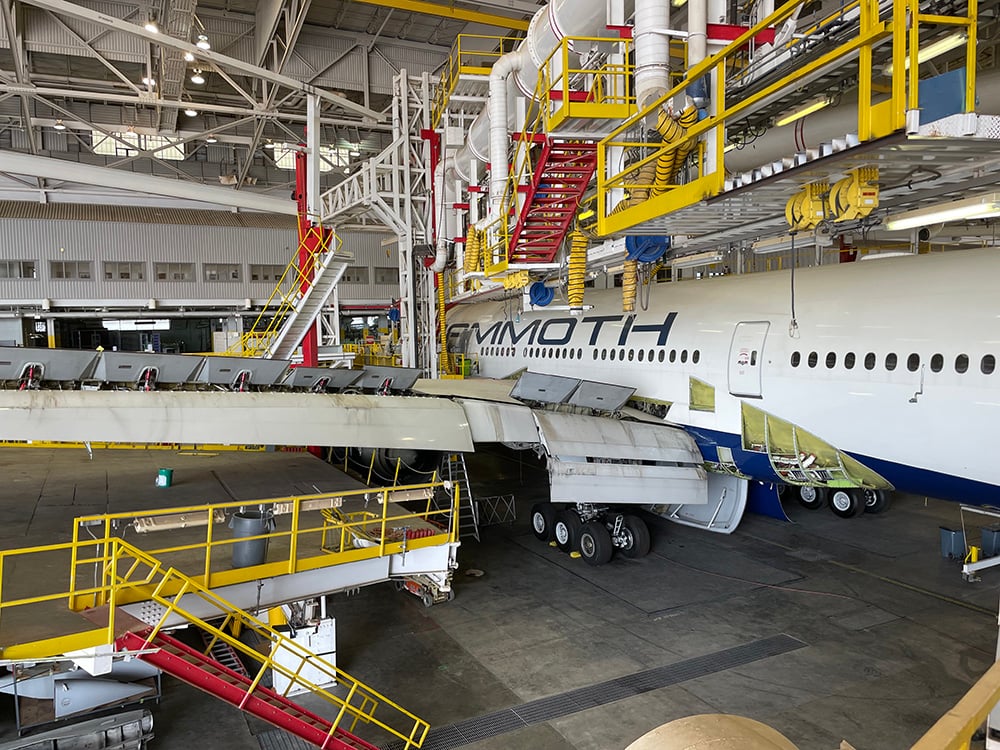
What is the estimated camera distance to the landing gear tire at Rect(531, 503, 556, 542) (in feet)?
46.2

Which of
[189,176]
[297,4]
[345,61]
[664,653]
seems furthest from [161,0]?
[664,653]

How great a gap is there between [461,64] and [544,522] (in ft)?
42.6

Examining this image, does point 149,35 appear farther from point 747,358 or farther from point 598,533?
point 747,358

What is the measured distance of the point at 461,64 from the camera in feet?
64.6

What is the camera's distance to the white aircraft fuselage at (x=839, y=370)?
334 inches

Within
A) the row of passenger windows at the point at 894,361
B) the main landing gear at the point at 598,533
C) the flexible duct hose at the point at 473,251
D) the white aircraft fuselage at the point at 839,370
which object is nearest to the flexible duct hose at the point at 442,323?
the flexible duct hose at the point at 473,251

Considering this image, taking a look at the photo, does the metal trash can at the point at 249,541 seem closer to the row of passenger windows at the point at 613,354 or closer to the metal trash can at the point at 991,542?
the row of passenger windows at the point at 613,354

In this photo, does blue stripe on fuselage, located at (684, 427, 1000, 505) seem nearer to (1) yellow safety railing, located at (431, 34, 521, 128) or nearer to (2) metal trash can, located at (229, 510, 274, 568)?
(2) metal trash can, located at (229, 510, 274, 568)

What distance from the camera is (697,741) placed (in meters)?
2.05

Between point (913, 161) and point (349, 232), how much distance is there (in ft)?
127

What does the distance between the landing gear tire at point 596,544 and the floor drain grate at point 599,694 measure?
3.54 m

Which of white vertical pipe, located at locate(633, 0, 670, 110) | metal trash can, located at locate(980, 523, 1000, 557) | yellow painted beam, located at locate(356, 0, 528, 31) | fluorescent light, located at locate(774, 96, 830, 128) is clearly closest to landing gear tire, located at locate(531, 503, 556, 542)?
metal trash can, located at locate(980, 523, 1000, 557)

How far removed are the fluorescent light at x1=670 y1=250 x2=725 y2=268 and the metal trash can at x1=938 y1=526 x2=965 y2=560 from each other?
6.53 metres

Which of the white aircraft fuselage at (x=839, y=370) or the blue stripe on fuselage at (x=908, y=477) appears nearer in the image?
the white aircraft fuselage at (x=839, y=370)
